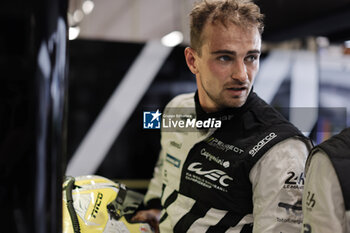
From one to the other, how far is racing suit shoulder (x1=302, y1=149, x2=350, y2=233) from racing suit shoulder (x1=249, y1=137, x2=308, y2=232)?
66 millimetres

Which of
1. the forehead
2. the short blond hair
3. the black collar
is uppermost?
the short blond hair

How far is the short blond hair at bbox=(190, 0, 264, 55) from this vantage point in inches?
29.4

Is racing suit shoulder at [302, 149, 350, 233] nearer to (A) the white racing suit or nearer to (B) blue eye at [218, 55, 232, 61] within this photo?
(A) the white racing suit

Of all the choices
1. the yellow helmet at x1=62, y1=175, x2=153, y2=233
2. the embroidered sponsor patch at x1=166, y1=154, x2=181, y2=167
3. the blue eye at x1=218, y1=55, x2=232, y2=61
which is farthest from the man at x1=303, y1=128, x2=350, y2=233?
the yellow helmet at x1=62, y1=175, x2=153, y2=233

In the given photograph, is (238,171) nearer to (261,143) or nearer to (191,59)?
(261,143)

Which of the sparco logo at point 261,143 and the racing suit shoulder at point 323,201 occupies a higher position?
the sparco logo at point 261,143

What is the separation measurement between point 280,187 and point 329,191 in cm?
12

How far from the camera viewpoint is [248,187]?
0.83 meters

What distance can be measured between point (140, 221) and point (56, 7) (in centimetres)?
69

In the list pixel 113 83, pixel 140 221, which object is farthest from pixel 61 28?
pixel 113 83

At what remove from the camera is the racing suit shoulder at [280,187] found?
2.50ft

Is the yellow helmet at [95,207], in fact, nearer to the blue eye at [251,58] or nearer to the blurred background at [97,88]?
the blurred background at [97,88]

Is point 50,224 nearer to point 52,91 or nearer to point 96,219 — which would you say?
point 52,91

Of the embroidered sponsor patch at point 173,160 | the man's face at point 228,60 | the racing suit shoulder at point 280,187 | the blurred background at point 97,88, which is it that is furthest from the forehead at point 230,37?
the embroidered sponsor patch at point 173,160
